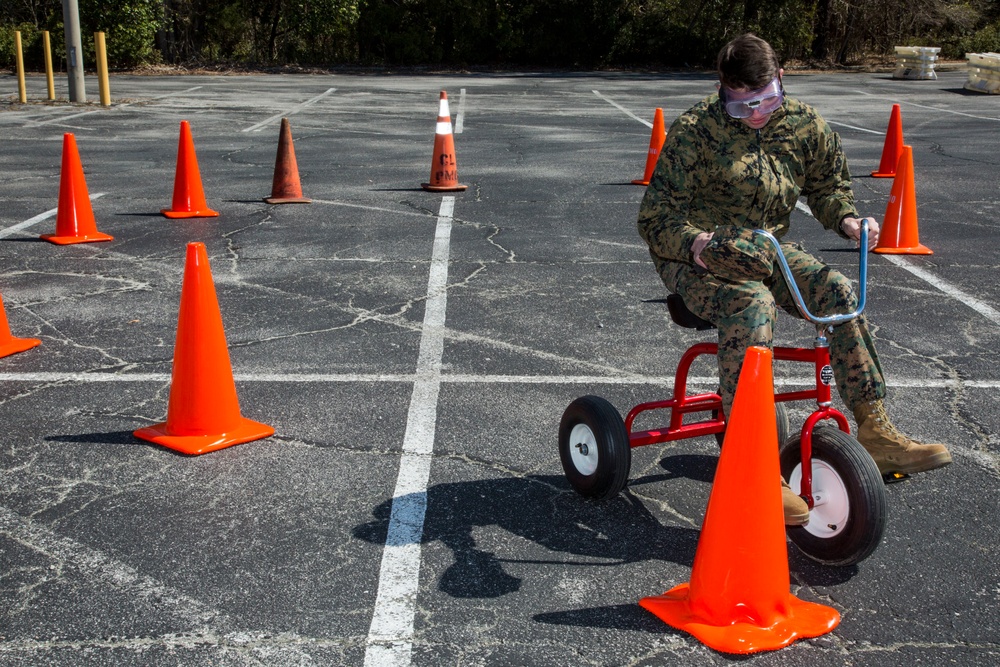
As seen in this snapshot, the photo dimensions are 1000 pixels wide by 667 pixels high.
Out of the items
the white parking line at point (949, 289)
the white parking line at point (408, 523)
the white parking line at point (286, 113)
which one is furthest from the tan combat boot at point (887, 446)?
the white parking line at point (286, 113)

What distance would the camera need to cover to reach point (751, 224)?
14.1 feet

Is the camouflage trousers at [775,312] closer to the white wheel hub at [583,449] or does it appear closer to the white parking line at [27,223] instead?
the white wheel hub at [583,449]

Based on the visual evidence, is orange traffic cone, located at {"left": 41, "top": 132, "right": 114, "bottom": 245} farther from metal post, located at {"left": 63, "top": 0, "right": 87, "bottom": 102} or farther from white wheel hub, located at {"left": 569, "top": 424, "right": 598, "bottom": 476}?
metal post, located at {"left": 63, "top": 0, "right": 87, "bottom": 102}

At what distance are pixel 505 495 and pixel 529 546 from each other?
0.45 m

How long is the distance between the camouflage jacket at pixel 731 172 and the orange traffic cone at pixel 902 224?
473 centimetres

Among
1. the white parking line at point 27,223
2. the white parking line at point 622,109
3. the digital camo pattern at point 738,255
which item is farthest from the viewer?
the white parking line at point 622,109

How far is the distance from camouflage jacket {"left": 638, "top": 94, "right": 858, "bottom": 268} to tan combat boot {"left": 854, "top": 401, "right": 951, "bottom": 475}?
2.25ft

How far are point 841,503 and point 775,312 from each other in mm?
720

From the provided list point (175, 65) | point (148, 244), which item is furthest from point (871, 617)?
point (175, 65)

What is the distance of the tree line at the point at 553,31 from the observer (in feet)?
113

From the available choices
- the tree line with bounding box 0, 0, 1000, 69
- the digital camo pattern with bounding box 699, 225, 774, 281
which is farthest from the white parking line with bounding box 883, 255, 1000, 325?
the tree line with bounding box 0, 0, 1000, 69

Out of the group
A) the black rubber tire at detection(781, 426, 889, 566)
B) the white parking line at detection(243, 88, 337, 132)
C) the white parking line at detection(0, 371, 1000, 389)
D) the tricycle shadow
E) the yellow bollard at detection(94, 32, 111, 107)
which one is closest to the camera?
the black rubber tire at detection(781, 426, 889, 566)

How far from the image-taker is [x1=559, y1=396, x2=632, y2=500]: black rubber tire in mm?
4070

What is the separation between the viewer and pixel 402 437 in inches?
194
